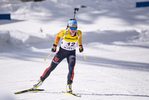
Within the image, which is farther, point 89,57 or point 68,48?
point 89,57

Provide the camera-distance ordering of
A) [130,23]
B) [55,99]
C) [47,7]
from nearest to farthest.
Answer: [55,99]
[130,23]
[47,7]

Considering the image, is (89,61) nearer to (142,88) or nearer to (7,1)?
(142,88)

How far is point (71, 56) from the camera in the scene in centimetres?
488

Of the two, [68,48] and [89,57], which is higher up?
[68,48]

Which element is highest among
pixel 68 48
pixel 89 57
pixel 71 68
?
pixel 68 48

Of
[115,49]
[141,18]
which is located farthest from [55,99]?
[141,18]

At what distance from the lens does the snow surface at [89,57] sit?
5180mm

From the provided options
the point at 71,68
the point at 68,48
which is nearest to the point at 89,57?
the point at 68,48

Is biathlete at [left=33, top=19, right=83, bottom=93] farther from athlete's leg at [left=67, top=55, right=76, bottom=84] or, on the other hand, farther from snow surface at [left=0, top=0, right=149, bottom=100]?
snow surface at [left=0, top=0, right=149, bottom=100]

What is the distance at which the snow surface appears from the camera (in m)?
5.18

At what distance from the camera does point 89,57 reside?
359 inches

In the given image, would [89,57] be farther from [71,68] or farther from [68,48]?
[71,68]

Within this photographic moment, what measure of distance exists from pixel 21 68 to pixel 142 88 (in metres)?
3.80

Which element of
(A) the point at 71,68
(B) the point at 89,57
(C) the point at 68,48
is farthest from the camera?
(B) the point at 89,57
